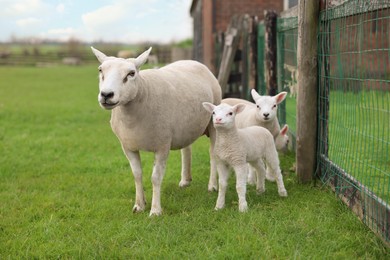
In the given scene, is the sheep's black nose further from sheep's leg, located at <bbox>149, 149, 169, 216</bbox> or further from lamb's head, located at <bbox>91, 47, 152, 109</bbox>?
sheep's leg, located at <bbox>149, 149, 169, 216</bbox>

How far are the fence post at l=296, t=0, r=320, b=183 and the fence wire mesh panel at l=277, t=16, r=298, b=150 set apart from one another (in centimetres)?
144

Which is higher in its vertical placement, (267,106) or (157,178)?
(267,106)

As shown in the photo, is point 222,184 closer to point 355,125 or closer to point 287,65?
point 355,125

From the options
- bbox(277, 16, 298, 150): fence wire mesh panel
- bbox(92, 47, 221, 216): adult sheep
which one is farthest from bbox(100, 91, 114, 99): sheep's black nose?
bbox(277, 16, 298, 150): fence wire mesh panel

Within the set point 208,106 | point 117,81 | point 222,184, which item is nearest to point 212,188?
point 222,184

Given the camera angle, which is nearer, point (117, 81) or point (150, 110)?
point (117, 81)

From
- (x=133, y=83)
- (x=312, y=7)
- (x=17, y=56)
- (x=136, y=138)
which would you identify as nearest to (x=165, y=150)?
(x=136, y=138)

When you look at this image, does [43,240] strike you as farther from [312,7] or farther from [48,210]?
[312,7]

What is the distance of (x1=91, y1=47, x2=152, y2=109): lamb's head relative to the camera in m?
4.46

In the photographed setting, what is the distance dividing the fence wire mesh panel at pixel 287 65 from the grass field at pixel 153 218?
1031mm

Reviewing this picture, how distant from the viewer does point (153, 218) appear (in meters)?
4.92

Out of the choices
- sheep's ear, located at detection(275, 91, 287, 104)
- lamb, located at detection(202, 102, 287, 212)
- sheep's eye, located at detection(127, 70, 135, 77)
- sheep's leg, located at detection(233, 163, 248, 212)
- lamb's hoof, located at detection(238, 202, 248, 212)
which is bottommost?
lamb's hoof, located at detection(238, 202, 248, 212)

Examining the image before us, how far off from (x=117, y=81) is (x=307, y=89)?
2.38 m

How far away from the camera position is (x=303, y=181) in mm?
6090
